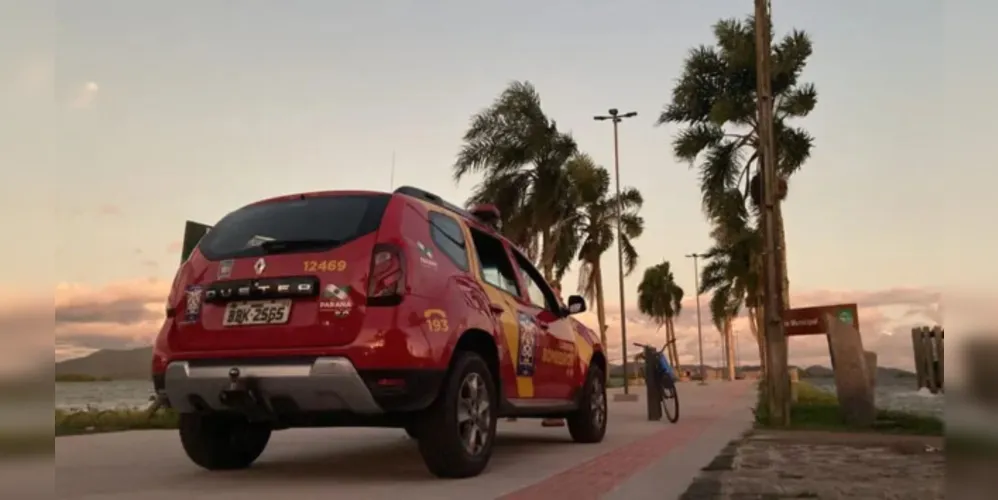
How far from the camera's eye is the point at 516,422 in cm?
1341

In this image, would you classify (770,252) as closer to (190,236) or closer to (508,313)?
(508,313)

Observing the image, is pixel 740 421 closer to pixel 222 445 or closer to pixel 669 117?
pixel 222 445

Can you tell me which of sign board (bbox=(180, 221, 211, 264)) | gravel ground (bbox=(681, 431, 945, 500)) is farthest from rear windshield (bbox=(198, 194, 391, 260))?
sign board (bbox=(180, 221, 211, 264))

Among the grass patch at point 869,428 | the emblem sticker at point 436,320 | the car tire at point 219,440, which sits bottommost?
the grass patch at point 869,428

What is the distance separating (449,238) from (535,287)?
2.03m

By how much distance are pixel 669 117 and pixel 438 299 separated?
716 inches

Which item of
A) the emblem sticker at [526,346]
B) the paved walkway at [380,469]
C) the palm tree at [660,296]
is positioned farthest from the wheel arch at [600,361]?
the palm tree at [660,296]

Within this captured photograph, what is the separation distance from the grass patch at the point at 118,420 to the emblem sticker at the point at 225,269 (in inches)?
282

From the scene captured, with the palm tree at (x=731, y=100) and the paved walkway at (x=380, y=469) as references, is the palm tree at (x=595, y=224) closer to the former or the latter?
the palm tree at (x=731, y=100)

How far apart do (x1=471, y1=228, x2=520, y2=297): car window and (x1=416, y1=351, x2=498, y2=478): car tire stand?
3.04ft

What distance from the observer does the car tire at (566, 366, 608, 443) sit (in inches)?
338

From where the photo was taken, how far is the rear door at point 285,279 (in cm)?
512

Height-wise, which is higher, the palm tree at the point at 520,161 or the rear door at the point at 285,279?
the palm tree at the point at 520,161

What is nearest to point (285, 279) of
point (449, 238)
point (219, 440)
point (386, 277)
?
point (386, 277)
